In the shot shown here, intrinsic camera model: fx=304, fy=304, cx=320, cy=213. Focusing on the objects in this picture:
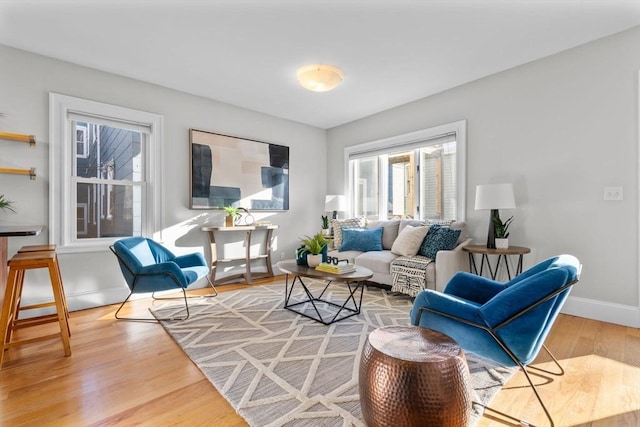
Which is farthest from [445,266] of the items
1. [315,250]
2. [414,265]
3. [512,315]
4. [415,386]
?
[415,386]

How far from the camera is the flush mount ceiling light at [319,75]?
10.5 ft

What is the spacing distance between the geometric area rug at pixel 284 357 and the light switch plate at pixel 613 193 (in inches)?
78.8

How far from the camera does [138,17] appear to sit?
98.0 inches

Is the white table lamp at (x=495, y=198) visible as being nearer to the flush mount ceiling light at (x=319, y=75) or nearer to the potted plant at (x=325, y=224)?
the flush mount ceiling light at (x=319, y=75)

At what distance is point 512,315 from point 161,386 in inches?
76.7

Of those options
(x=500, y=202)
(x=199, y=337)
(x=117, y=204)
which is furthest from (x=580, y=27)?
(x=117, y=204)

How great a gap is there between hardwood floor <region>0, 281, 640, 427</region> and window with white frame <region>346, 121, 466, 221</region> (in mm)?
1976

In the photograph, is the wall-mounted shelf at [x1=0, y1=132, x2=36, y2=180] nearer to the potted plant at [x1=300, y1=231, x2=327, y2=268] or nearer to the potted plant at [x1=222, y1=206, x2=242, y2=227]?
the potted plant at [x1=222, y1=206, x2=242, y2=227]

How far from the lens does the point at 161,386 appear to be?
1.79m

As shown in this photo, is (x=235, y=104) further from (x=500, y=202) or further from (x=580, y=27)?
(x=580, y=27)

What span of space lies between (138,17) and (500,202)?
12.0 ft

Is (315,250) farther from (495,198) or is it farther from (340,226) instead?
(495,198)

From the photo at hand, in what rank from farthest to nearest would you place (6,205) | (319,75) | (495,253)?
(319,75) → (495,253) → (6,205)

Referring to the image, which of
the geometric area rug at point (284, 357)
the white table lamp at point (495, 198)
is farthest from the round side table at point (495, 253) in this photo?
the geometric area rug at point (284, 357)
